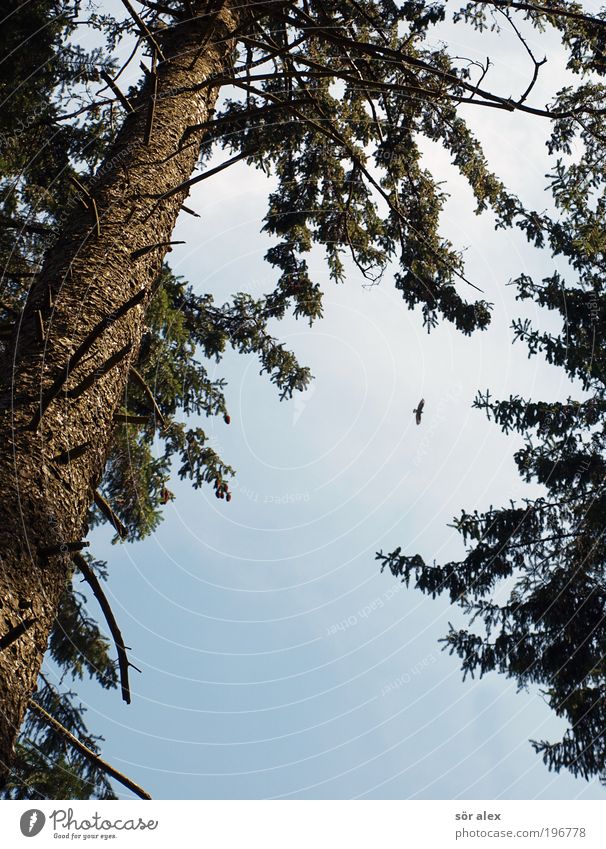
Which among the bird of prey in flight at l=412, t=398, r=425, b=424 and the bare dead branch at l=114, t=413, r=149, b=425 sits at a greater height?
the bird of prey in flight at l=412, t=398, r=425, b=424

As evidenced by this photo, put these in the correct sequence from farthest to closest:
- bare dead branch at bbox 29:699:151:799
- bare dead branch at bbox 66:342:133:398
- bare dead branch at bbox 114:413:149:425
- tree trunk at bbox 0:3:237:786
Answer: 1. bare dead branch at bbox 114:413:149:425
2. bare dead branch at bbox 29:699:151:799
3. bare dead branch at bbox 66:342:133:398
4. tree trunk at bbox 0:3:237:786

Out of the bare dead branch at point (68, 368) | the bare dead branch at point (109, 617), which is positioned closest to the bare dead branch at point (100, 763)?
the bare dead branch at point (109, 617)

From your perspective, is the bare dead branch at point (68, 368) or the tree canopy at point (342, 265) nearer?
the bare dead branch at point (68, 368)

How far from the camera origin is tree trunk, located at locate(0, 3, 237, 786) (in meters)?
1.95

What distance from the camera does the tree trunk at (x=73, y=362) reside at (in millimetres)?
1946

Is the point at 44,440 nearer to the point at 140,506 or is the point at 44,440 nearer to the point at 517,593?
the point at 140,506

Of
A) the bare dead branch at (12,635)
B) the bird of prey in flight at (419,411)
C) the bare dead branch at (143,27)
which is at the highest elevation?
the bird of prey in flight at (419,411)

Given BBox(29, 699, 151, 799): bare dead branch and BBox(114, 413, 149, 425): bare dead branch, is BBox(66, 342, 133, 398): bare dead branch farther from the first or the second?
BBox(29, 699, 151, 799): bare dead branch

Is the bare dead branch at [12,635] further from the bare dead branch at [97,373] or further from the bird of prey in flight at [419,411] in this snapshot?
the bird of prey in flight at [419,411]

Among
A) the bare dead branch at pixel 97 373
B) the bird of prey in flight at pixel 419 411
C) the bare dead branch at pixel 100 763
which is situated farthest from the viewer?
the bird of prey in flight at pixel 419 411

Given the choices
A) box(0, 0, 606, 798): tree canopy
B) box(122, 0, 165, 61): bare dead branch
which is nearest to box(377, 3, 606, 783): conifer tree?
box(0, 0, 606, 798): tree canopy

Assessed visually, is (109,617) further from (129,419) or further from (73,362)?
(73,362)

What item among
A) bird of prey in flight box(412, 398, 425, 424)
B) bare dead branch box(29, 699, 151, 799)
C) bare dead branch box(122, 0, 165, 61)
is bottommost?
bare dead branch box(29, 699, 151, 799)
